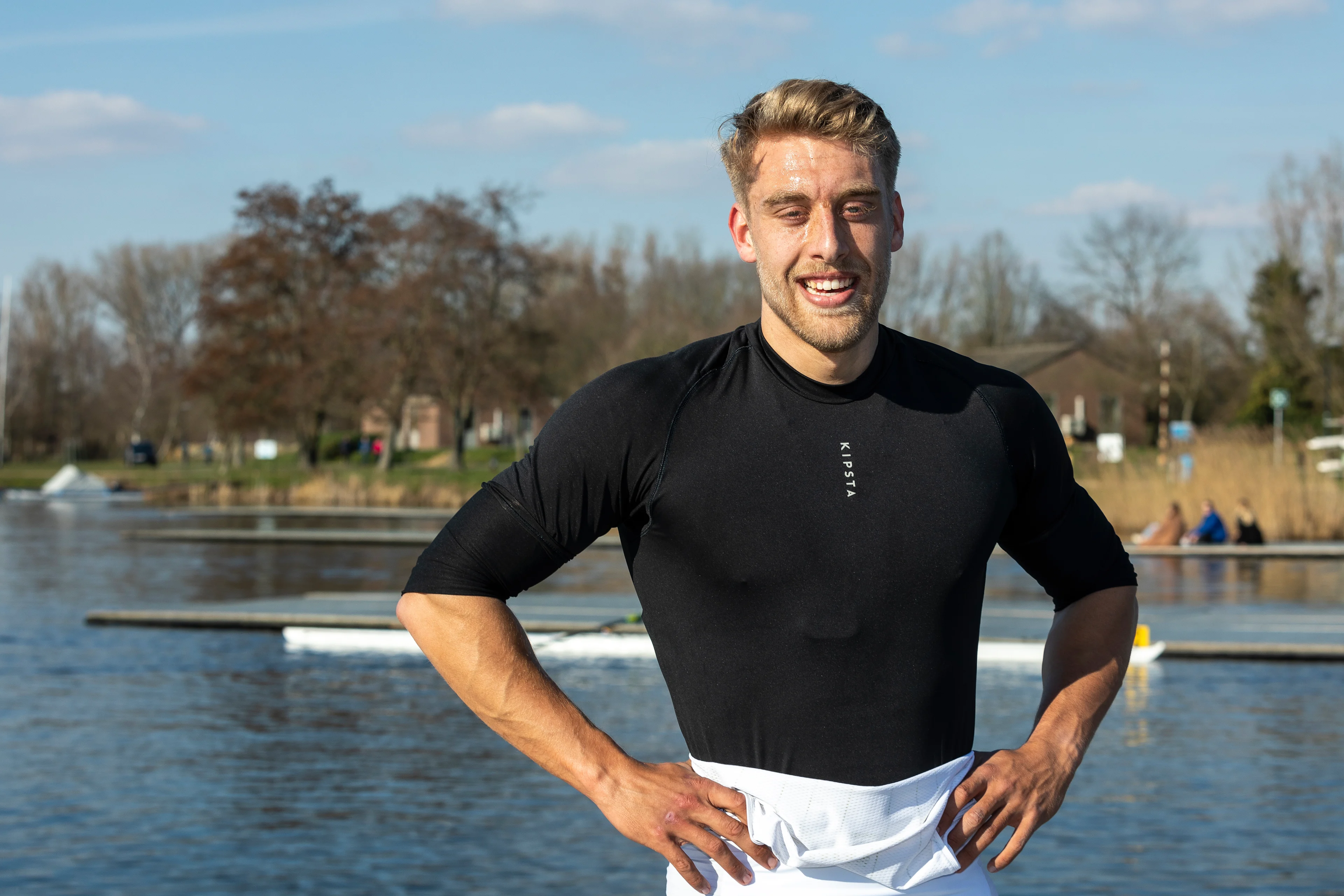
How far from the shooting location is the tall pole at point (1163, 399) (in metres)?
35.3

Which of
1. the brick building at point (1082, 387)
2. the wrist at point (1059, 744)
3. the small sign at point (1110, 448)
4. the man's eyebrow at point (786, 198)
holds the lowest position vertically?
the wrist at point (1059, 744)

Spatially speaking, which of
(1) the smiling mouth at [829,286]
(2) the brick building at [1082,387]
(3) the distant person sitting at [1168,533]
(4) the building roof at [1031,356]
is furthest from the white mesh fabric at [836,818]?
(2) the brick building at [1082,387]

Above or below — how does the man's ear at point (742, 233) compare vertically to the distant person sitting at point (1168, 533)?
above

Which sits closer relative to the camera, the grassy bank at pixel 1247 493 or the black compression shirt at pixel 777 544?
the black compression shirt at pixel 777 544

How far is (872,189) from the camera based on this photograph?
8.38ft

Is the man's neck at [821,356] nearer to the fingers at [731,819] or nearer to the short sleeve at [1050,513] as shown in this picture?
the short sleeve at [1050,513]

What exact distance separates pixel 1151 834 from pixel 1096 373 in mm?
67183

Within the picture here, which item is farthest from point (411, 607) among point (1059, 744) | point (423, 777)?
point (423, 777)

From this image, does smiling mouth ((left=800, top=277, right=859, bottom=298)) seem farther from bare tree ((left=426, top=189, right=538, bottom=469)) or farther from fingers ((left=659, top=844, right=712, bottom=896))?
bare tree ((left=426, top=189, right=538, bottom=469))

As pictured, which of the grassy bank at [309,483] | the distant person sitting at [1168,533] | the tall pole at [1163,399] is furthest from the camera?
the grassy bank at [309,483]

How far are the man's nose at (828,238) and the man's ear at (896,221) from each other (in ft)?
0.48

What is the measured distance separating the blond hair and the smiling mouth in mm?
208

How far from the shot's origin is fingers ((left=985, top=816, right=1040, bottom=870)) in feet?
8.24

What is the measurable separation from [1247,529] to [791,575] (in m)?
25.2
